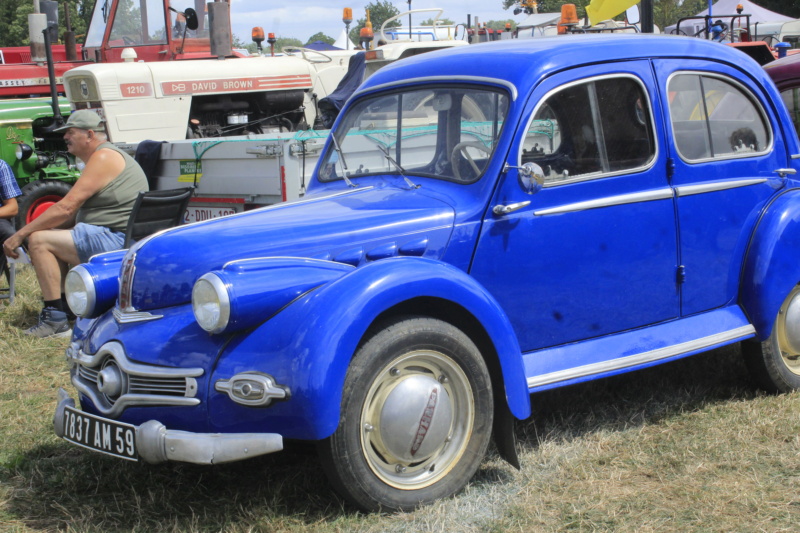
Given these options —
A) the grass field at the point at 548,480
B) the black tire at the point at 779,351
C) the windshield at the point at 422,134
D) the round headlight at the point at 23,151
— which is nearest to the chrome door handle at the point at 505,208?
the windshield at the point at 422,134

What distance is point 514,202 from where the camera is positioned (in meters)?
3.61

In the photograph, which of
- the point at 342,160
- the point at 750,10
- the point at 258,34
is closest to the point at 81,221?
the point at 342,160

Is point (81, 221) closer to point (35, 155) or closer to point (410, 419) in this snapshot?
point (35, 155)

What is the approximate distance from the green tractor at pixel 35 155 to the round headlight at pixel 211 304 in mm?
6514

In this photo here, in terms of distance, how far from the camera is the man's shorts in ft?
19.9

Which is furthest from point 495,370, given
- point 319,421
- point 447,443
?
point 319,421

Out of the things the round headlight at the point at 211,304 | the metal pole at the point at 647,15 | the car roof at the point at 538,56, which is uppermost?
the metal pole at the point at 647,15

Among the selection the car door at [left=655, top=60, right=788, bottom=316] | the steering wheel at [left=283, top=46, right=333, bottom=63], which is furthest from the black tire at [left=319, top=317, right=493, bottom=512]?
the steering wheel at [left=283, top=46, right=333, bottom=63]

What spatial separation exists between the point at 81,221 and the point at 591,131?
393 cm

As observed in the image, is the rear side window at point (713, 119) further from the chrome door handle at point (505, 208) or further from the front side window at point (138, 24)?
the front side window at point (138, 24)

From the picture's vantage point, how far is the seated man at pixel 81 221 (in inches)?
239

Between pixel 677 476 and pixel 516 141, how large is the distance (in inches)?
59.2

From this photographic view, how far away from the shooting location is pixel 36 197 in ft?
29.3

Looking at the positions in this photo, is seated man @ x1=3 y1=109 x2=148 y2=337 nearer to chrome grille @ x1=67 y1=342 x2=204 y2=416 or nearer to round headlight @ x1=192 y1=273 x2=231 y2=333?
chrome grille @ x1=67 y1=342 x2=204 y2=416
